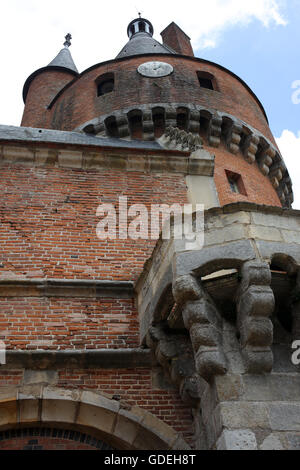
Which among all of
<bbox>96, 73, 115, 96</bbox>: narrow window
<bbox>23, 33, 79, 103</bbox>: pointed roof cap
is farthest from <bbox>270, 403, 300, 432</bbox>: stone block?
<bbox>23, 33, 79, 103</bbox>: pointed roof cap

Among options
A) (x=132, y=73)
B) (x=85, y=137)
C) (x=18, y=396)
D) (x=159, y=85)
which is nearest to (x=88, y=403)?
(x=18, y=396)

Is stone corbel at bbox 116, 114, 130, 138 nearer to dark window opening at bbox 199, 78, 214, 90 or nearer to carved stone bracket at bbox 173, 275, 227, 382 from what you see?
dark window opening at bbox 199, 78, 214, 90

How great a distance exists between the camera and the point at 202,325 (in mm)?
4918

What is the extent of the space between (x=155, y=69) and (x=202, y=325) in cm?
1228

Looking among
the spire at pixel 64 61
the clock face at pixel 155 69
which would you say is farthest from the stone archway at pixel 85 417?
the spire at pixel 64 61

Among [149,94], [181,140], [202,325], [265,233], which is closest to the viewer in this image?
[202,325]

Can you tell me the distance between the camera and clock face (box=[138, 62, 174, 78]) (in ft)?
49.9

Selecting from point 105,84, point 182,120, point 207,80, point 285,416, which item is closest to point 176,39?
point 207,80

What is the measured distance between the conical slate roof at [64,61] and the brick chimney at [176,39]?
468 centimetres

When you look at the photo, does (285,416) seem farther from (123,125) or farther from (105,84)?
(105,84)

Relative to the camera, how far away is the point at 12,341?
Answer: 243 inches

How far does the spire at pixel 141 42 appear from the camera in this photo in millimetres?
19722

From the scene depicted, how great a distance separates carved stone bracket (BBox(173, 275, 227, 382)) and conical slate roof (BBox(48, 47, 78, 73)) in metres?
20.2
